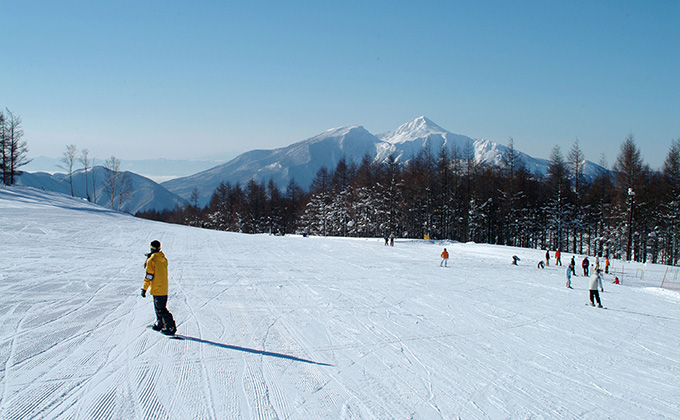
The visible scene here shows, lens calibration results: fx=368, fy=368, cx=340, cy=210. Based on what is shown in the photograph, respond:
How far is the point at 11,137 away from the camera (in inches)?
2021

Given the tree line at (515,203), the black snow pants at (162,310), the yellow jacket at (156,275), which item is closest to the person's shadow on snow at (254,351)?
the black snow pants at (162,310)

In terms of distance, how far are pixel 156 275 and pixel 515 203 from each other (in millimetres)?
45217

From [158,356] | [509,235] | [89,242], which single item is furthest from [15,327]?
[509,235]

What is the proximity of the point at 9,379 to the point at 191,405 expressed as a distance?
Result: 3.02 meters

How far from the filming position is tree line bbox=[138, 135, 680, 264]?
129 feet

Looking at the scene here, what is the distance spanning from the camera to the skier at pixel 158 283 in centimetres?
759

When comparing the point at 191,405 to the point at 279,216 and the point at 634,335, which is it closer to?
the point at 634,335

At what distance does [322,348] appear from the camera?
771 cm

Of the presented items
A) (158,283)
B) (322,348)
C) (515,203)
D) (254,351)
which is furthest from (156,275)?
(515,203)

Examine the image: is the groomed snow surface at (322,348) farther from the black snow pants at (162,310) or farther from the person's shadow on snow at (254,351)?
the black snow pants at (162,310)

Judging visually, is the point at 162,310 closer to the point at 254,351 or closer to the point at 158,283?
the point at 158,283

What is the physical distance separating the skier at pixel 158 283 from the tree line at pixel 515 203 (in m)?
39.7

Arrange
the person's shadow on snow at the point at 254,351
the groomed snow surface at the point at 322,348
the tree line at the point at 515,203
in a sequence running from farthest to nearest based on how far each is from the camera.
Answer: the tree line at the point at 515,203 → the person's shadow on snow at the point at 254,351 → the groomed snow surface at the point at 322,348

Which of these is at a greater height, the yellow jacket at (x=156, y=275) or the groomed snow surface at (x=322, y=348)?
the yellow jacket at (x=156, y=275)
